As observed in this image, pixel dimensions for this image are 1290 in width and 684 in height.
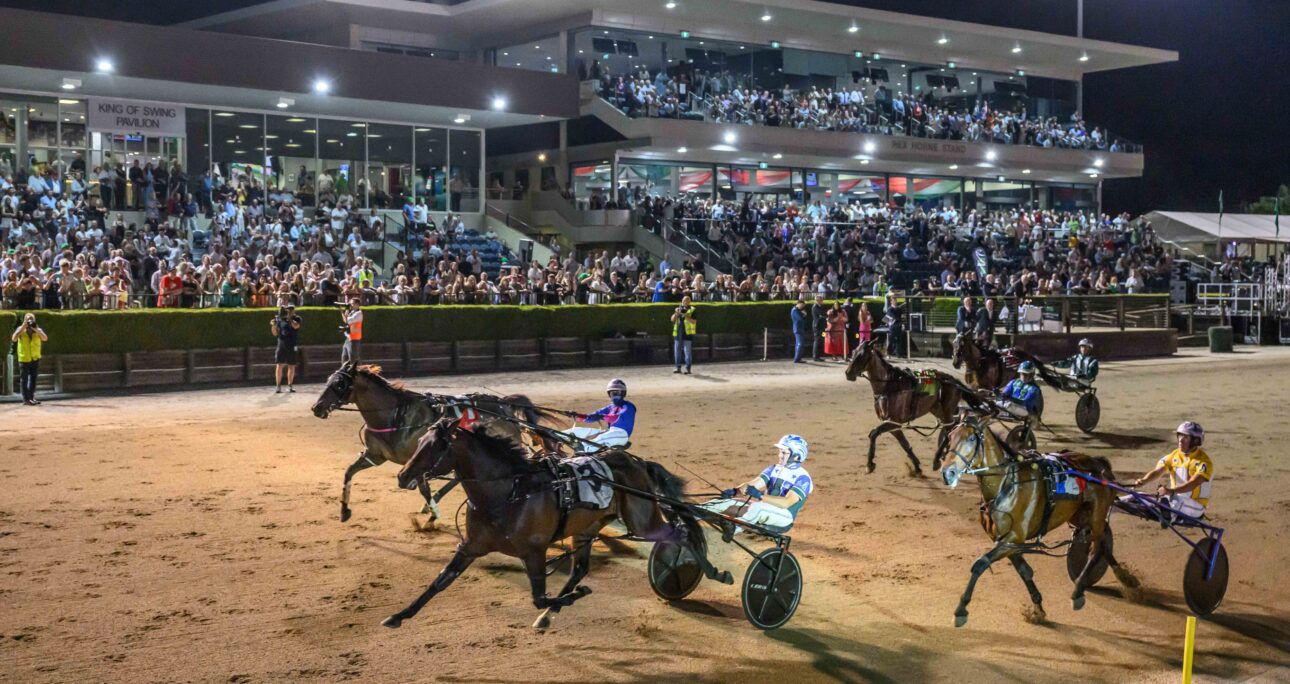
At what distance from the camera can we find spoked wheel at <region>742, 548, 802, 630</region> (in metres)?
7.94

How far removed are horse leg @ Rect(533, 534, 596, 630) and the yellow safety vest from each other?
1399 cm

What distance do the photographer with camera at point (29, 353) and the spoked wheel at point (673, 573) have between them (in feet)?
47.0

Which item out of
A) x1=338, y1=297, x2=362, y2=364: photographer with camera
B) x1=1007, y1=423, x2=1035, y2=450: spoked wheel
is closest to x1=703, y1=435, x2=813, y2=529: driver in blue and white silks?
x1=1007, y1=423, x2=1035, y2=450: spoked wheel

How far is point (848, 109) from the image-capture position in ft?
150

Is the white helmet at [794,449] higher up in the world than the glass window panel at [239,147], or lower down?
lower down

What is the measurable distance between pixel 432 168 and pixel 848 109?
16191 millimetres

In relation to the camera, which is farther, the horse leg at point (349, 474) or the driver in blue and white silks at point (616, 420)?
the horse leg at point (349, 474)

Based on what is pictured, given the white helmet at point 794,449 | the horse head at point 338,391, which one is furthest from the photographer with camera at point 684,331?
the white helmet at point 794,449

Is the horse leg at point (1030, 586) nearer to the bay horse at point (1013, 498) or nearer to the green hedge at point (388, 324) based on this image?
the bay horse at point (1013, 498)

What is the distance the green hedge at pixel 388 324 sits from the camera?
834 inches

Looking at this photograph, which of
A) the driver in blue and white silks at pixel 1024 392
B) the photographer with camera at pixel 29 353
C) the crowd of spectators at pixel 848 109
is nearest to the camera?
the driver in blue and white silks at pixel 1024 392

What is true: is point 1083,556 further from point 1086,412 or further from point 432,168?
point 432,168

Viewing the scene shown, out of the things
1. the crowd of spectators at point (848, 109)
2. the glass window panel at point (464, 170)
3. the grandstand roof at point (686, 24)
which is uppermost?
the grandstand roof at point (686, 24)

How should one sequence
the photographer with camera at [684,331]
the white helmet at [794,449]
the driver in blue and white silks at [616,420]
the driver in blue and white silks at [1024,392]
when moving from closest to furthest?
the white helmet at [794,449] → the driver in blue and white silks at [616,420] → the driver in blue and white silks at [1024,392] → the photographer with camera at [684,331]
